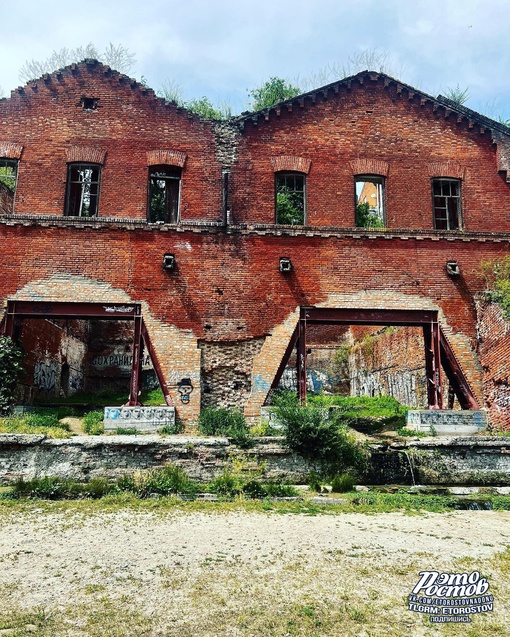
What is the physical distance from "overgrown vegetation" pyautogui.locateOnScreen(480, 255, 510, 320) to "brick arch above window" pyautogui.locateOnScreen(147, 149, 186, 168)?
8.87 m

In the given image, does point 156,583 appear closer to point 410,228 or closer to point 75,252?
point 75,252

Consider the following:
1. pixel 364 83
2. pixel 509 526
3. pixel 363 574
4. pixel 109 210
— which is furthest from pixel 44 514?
pixel 364 83

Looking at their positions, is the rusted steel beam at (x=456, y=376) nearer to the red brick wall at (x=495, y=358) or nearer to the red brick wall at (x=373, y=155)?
the red brick wall at (x=495, y=358)

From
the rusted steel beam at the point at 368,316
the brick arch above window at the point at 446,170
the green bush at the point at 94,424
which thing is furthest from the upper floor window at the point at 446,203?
the green bush at the point at 94,424

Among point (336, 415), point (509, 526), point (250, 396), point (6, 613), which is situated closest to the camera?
point (6, 613)

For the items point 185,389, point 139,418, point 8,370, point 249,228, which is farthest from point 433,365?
point 8,370

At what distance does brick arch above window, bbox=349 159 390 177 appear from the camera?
15.0 meters

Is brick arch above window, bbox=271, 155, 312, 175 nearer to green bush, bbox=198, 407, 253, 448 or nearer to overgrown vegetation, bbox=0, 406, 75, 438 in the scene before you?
green bush, bbox=198, 407, 253, 448

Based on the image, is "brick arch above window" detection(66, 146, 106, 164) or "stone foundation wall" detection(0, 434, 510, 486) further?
"brick arch above window" detection(66, 146, 106, 164)

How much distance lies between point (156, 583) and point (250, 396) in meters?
8.67

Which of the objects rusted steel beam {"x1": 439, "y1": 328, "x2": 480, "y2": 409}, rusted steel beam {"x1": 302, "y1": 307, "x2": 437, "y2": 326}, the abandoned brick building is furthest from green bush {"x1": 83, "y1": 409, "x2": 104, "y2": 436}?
rusted steel beam {"x1": 439, "y1": 328, "x2": 480, "y2": 409}

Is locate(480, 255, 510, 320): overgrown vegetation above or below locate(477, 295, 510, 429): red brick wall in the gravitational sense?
above

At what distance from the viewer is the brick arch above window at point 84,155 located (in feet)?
47.8

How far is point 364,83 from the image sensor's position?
15758 millimetres
